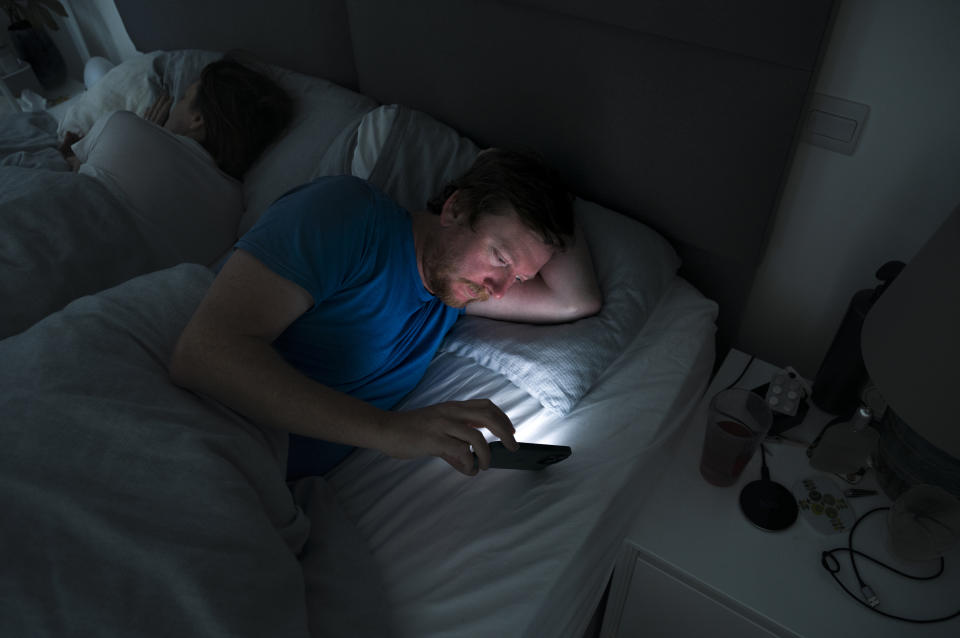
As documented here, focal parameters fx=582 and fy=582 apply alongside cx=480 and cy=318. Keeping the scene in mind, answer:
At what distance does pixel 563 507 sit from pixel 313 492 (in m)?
0.42

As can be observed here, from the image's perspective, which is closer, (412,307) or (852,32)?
(852,32)

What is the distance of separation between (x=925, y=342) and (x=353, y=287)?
85 centimetres

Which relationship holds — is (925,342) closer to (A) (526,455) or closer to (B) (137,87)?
(A) (526,455)

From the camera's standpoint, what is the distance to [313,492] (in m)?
1.00

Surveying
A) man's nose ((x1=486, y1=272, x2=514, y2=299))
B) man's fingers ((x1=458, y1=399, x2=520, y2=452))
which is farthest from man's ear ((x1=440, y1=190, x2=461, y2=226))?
man's fingers ((x1=458, y1=399, x2=520, y2=452))

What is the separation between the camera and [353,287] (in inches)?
42.8

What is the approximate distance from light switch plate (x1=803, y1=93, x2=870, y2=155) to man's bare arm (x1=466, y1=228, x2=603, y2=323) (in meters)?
0.45

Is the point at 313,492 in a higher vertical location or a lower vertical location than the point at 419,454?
lower

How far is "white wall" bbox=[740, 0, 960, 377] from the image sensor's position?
88 centimetres

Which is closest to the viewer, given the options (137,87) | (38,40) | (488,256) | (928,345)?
(928,345)

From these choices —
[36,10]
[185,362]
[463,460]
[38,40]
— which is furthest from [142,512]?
[38,40]

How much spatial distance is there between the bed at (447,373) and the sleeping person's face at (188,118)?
333mm

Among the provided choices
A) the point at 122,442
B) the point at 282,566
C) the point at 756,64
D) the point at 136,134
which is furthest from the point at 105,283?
the point at 756,64

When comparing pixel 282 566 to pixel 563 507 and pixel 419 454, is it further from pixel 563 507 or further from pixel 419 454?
pixel 563 507
